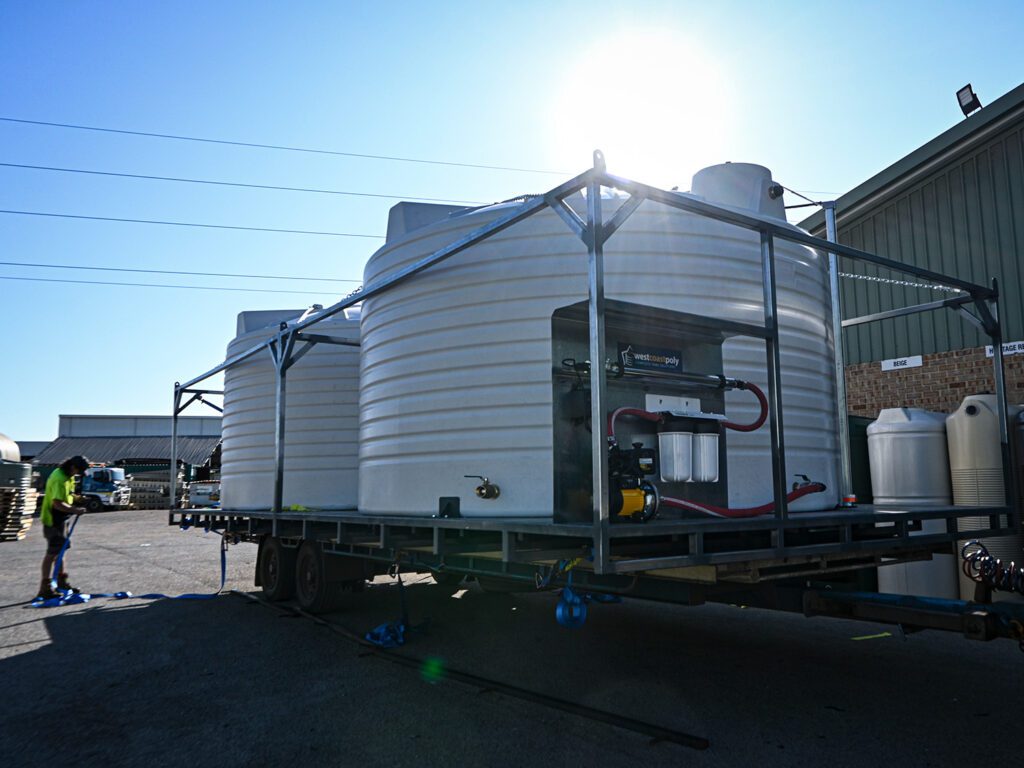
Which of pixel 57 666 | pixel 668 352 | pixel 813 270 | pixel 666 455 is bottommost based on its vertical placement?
pixel 57 666

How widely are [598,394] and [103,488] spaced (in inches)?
1397

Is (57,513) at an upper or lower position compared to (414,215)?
lower

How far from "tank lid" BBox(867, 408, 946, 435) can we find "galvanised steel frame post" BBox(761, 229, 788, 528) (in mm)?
4608

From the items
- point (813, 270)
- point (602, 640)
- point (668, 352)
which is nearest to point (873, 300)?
point (813, 270)

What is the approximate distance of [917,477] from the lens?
26.6ft

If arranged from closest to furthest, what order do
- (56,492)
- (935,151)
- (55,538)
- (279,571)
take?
(279,571) → (55,538) → (56,492) → (935,151)

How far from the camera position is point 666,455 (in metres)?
4.29

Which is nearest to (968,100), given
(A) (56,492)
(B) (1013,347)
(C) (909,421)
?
(B) (1013,347)

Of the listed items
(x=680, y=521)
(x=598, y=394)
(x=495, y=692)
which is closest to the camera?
(x=598, y=394)

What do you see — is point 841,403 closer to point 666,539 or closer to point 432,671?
point 666,539

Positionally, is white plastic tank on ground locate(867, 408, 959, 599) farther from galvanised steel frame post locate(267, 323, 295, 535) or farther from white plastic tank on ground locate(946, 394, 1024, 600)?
galvanised steel frame post locate(267, 323, 295, 535)

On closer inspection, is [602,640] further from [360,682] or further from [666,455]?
[666,455]

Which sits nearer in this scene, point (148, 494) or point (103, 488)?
point (103, 488)

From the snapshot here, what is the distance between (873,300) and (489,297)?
873 centimetres
